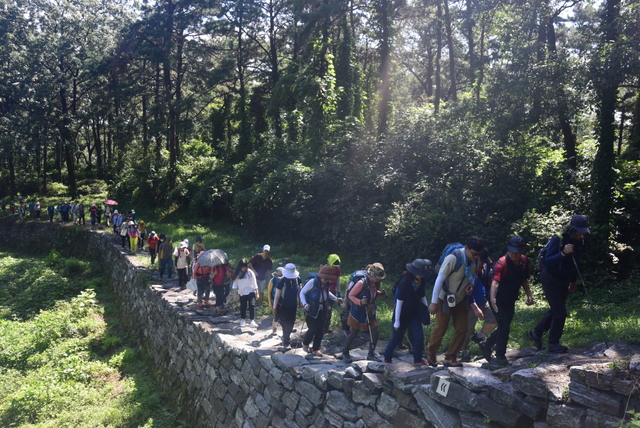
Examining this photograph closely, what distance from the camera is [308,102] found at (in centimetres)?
1984

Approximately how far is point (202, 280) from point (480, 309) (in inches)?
267

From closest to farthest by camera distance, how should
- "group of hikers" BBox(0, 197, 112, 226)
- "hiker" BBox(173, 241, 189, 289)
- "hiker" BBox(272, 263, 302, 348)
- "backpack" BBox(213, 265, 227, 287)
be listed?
"hiker" BBox(272, 263, 302, 348)
"backpack" BBox(213, 265, 227, 287)
"hiker" BBox(173, 241, 189, 289)
"group of hikers" BBox(0, 197, 112, 226)

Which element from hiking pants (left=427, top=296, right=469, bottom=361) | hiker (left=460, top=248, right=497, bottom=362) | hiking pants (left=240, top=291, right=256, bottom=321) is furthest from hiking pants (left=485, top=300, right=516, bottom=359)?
hiking pants (left=240, top=291, right=256, bottom=321)

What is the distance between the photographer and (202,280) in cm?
1038

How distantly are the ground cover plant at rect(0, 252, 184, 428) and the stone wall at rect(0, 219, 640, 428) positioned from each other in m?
0.68

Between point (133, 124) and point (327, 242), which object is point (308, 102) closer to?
point (327, 242)

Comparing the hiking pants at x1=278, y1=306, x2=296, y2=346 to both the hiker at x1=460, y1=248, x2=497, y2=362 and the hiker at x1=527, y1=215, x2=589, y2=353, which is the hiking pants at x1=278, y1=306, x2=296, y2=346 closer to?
the hiker at x1=460, y1=248, x2=497, y2=362

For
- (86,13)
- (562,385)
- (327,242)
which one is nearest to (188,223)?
(327,242)

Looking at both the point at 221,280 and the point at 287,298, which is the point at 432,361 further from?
the point at 221,280

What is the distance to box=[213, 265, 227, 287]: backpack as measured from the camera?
32.0 ft

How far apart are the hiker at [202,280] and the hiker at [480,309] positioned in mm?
6142

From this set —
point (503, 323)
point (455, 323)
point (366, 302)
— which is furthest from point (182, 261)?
point (503, 323)

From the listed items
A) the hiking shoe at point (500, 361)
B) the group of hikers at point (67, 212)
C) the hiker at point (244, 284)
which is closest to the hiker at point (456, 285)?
the hiking shoe at point (500, 361)

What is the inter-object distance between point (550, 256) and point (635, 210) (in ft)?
23.8
